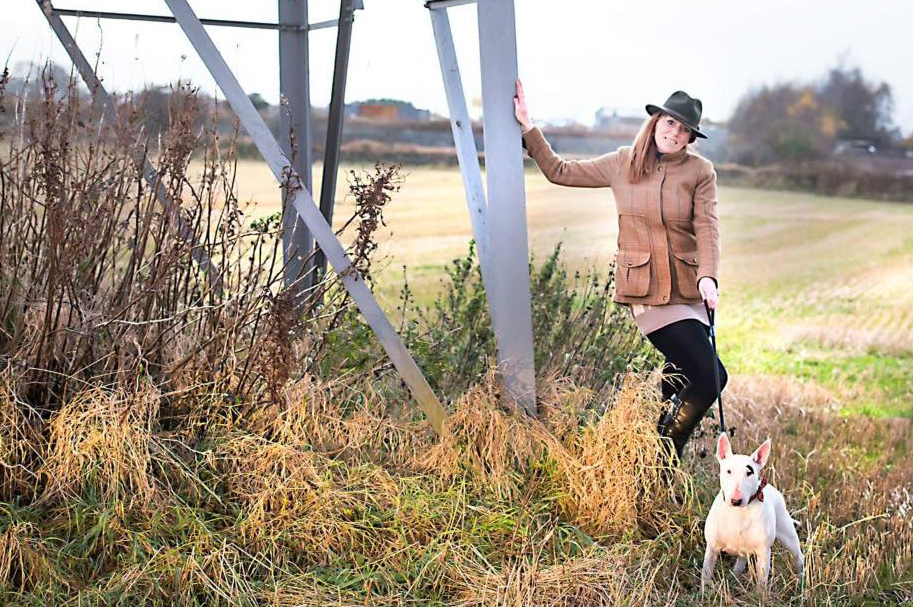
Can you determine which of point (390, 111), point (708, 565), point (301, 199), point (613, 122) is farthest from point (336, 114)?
point (613, 122)

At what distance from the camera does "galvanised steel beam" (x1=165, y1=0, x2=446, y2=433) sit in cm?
322

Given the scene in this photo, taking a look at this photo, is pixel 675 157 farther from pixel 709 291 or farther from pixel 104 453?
pixel 104 453

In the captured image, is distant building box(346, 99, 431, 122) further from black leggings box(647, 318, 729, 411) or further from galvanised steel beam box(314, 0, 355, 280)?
black leggings box(647, 318, 729, 411)

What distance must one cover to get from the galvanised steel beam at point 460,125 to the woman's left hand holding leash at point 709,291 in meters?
0.78

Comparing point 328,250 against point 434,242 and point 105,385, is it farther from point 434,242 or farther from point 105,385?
point 434,242

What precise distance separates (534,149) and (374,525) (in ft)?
4.72

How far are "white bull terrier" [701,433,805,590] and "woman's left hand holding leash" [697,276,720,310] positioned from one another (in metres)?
0.57

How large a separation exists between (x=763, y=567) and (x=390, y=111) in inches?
Result: 254

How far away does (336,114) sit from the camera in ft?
15.1

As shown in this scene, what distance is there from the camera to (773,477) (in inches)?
164

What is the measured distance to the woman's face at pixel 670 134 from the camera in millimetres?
3469

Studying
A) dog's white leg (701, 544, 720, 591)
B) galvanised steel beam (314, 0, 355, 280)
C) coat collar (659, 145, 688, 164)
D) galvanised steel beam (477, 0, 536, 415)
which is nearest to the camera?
dog's white leg (701, 544, 720, 591)

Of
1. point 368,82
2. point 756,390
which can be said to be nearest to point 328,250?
point 756,390

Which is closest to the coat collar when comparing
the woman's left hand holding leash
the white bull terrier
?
the woman's left hand holding leash
